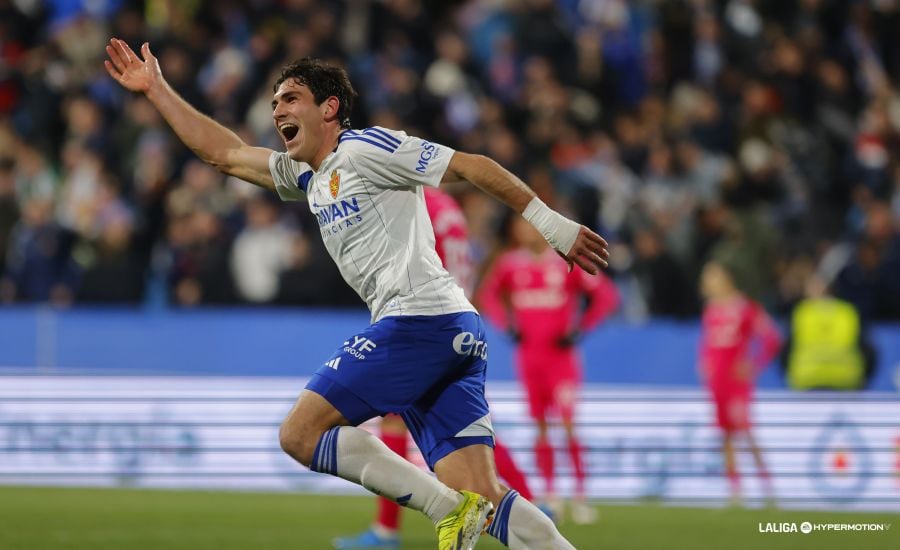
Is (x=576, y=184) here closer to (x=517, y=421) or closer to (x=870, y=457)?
(x=517, y=421)

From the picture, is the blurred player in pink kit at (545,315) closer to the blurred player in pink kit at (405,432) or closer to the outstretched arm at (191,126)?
the blurred player in pink kit at (405,432)

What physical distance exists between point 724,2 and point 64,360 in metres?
8.62

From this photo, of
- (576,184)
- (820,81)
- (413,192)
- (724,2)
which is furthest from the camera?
(724,2)

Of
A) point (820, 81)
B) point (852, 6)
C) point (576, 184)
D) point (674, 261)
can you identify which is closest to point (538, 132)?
point (576, 184)

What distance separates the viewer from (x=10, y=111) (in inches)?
708

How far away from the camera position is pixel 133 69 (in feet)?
23.8

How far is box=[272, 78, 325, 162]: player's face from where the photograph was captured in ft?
21.8

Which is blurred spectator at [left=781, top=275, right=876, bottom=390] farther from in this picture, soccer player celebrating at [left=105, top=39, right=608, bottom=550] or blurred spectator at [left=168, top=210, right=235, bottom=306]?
soccer player celebrating at [left=105, top=39, right=608, bottom=550]

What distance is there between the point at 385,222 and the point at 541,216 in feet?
2.35

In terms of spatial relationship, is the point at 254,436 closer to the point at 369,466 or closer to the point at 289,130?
the point at 289,130

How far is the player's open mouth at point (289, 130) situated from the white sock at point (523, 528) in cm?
181

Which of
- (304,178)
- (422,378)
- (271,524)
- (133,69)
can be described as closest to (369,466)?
(422,378)

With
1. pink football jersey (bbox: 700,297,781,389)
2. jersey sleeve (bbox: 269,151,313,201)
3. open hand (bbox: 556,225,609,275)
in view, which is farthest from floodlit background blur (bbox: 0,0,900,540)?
open hand (bbox: 556,225,609,275)

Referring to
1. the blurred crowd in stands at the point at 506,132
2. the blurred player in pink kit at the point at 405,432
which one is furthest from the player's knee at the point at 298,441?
the blurred crowd in stands at the point at 506,132
